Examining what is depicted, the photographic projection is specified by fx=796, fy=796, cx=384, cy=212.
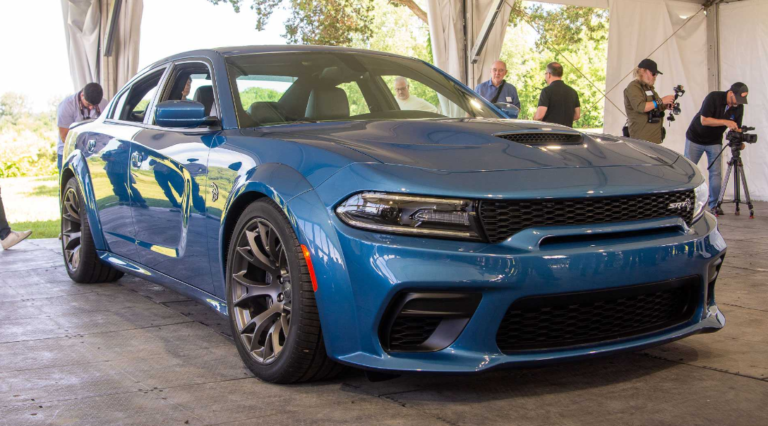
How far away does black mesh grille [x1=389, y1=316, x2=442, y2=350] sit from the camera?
2.58 metres

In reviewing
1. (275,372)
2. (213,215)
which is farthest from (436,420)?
(213,215)

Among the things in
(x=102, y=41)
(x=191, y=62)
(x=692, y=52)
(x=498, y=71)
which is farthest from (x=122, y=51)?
(x=692, y=52)

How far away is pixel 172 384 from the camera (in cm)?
309

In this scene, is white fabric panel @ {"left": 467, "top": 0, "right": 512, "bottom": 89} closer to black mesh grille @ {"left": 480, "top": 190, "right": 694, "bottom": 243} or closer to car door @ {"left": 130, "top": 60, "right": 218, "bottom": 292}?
car door @ {"left": 130, "top": 60, "right": 218, "bottom": 292}

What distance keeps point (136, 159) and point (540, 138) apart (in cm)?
221

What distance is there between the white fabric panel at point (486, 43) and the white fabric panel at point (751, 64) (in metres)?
4.42

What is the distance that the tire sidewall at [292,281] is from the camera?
2785 mm

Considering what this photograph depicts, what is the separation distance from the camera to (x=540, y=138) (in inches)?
122

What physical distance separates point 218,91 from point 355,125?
28.8 inches

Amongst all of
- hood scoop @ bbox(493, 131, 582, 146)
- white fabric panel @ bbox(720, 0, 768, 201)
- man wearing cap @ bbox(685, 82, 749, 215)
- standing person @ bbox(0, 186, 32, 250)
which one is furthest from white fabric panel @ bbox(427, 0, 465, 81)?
hood scoop @ bbox(493, 131, 582, 146)

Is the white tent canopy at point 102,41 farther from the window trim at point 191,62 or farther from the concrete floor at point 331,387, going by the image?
the concrete floor at point 331,387

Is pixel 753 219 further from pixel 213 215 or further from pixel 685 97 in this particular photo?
pixel 213 215

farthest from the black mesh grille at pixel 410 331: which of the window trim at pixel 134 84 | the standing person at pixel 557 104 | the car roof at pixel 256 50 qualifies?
the standing person at pixel 557 104

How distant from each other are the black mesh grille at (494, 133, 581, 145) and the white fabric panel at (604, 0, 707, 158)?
966 cm
